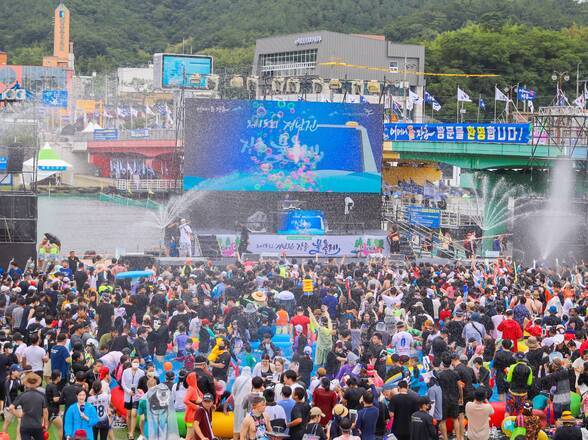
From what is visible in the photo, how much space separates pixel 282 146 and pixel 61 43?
9463 centimetres

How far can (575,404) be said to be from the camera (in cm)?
1366

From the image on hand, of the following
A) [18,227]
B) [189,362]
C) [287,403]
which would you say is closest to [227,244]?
[18,227]

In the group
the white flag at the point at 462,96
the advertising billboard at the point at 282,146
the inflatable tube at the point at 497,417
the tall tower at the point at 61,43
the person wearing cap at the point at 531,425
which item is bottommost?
the inflatable tube at the point at 497,417

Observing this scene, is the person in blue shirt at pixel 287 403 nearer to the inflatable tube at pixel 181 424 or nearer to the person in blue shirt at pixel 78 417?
the inflatable tube at pixel 181 424

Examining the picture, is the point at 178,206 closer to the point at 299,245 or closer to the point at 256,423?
the point at 299,245

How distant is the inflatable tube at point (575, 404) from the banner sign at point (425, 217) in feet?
103

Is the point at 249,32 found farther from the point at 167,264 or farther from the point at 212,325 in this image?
the point at 212,325

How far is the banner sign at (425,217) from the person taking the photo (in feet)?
148

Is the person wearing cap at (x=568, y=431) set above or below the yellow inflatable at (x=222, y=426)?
above

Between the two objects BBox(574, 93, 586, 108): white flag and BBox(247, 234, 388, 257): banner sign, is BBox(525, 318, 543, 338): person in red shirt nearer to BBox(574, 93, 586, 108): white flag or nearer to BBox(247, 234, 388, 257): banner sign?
BBox(247, 234, 388, 257): banner sign

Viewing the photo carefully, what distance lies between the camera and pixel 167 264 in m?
29.8

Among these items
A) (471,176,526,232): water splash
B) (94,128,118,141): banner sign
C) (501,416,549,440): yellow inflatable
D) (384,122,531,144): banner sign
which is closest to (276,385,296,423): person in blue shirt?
(501,416,549,440): yellow inflatable

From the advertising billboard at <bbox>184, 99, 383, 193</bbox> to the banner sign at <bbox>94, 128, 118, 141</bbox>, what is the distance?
3604 cm

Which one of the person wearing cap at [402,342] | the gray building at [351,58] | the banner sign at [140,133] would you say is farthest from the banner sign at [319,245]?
the gray building at [351,58]
